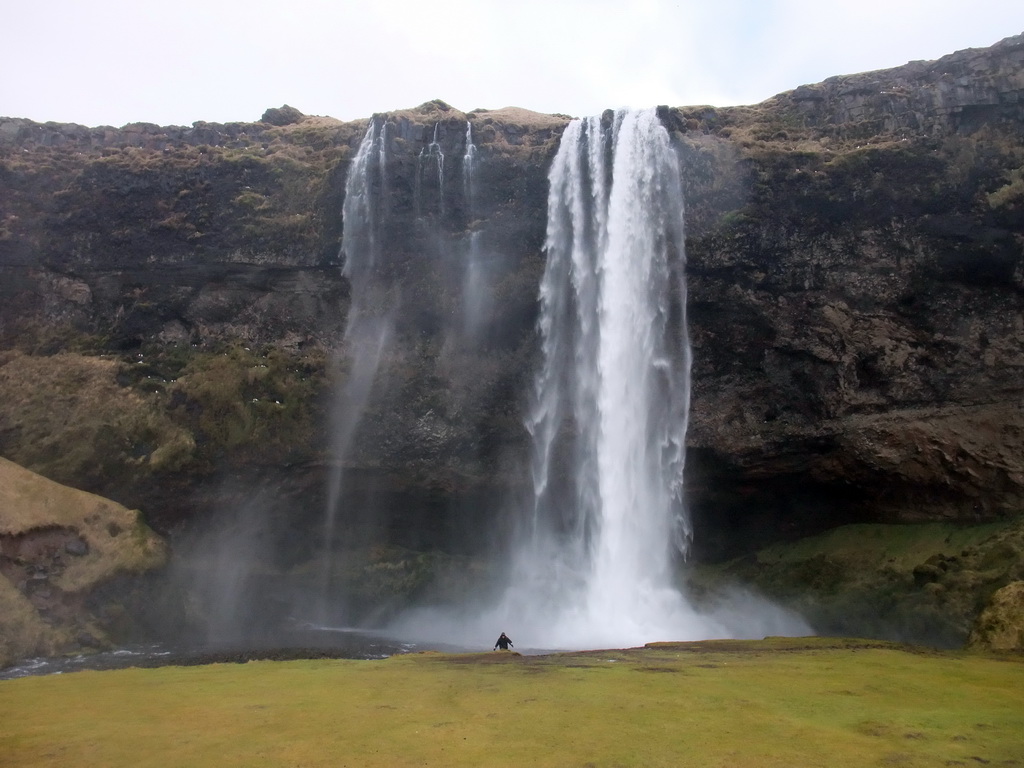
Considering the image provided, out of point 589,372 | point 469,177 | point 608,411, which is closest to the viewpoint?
point 608,411

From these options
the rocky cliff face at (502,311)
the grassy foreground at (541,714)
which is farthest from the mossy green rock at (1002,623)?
the rocky cliff face at (502,311)

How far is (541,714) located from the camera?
15211 mm

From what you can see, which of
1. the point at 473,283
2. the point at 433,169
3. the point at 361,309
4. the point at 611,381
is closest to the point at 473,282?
the point at 473,283

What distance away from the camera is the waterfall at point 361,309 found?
40656 millimetres

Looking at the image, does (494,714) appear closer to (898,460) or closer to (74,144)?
(898,460)

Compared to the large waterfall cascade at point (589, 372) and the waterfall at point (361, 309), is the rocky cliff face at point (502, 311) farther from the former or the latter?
the large waterfall cascade at point (589, 372)

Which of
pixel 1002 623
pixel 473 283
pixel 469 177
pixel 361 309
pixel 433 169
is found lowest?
pixel 1002 623

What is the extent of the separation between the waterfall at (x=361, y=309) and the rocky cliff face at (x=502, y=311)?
0.65m

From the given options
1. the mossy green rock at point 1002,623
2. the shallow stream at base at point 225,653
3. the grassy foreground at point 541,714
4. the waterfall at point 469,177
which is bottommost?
the grassy foreground at point 541,714

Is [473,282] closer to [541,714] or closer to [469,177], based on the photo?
[469,177]

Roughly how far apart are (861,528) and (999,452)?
21.9 ft

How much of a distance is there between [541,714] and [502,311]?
88.1 feet

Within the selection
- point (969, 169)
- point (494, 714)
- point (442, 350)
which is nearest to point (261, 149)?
point (442, 350)

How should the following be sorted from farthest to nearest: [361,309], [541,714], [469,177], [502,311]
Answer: [361,309]
[469,177]
[502,311]
[541,714]
